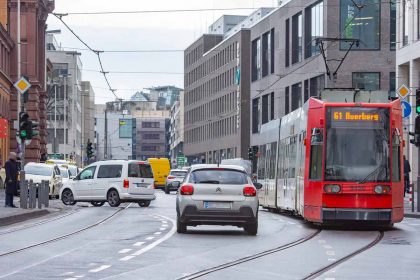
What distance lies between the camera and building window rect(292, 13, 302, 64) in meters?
89.1

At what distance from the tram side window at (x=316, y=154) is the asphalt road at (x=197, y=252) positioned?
4.19ft

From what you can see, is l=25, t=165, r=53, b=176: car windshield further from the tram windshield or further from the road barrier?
the tram windshield

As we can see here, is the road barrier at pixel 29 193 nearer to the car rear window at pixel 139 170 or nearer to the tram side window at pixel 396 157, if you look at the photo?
the car rear window at pixel 139 170

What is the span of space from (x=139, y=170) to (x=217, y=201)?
20.8 metres

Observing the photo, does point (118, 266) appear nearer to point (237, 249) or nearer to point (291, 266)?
point (291, 266)

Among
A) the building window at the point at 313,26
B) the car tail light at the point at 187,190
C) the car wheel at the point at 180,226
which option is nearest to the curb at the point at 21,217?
the car wheel at the point at 180,226

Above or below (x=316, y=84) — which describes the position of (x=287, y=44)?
above

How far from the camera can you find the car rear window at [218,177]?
23.6m

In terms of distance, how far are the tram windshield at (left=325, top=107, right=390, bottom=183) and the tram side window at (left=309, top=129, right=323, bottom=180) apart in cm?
20

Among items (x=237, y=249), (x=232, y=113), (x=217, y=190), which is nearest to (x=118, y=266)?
(x=237, y=249)

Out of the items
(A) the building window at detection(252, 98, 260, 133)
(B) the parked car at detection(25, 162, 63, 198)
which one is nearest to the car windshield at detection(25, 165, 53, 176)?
(B) the parked car at detection(25, 162, 63, 198)


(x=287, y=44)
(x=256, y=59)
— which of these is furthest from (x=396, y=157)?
(x=256, y=59)

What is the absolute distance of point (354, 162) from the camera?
2552 cm

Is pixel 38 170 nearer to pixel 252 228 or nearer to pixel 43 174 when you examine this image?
pixel 43 174
